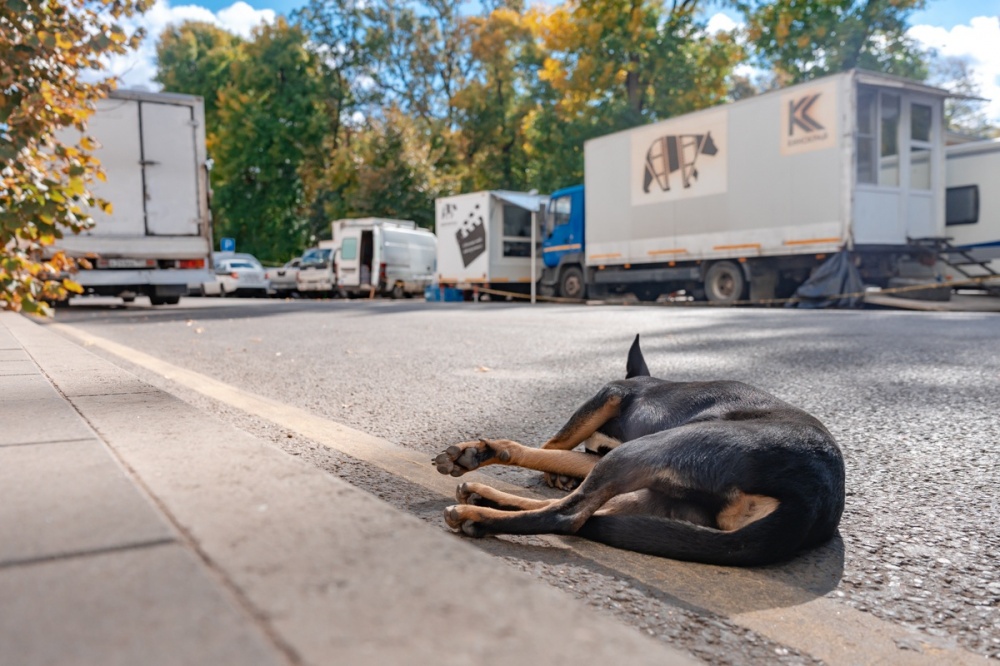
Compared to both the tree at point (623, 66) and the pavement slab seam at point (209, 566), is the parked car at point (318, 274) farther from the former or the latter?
the pavement slab seam at point (209, 566)

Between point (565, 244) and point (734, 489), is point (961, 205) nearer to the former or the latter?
point (565, 244)

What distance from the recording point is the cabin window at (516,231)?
22.6m

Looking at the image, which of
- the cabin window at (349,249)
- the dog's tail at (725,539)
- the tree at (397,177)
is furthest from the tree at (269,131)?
the dog's tail at (725,539)

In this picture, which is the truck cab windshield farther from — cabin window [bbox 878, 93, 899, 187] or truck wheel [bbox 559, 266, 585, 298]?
cabin window [bbox 878, 93, 899, 187]

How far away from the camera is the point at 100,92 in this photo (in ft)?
20.3

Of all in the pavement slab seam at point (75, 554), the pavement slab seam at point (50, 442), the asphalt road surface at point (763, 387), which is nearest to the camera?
the pavement slab seam at point (75, 554)

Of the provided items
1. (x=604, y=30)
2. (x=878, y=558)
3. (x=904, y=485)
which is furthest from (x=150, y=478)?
(x=604, y=30)

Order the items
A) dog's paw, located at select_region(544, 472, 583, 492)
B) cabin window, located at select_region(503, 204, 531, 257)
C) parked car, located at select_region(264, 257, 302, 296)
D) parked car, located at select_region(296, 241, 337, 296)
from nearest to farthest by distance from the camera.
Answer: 1. dog's paw, located at select_region(544, 472, 583, 492)
2. cabin window, located at select_region(503, 204, 531, 257)
3. parked car, located at select_region(296, 241, 337, 296)
4. parked car, located at select_region(264, 257, 302, 296)

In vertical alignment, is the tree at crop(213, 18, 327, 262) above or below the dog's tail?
above

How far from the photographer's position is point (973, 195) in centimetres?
1588

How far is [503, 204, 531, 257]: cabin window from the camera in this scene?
22.6 meters

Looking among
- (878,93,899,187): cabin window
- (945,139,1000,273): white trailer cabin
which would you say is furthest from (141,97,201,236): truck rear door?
(945,139,1000,273): white trailer cabin

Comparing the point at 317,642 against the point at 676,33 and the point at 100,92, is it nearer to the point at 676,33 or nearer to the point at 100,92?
the point at 100,92

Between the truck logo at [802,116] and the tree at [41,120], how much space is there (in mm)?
11869
